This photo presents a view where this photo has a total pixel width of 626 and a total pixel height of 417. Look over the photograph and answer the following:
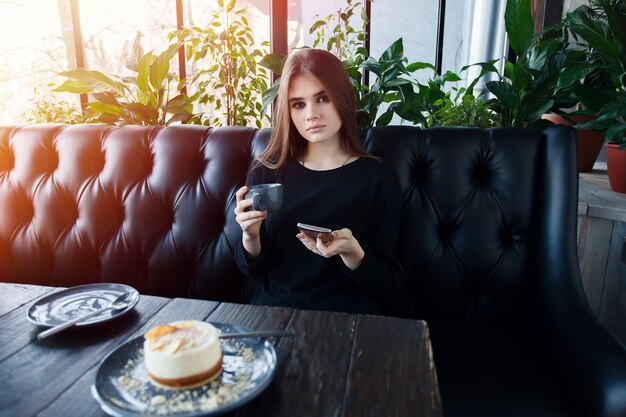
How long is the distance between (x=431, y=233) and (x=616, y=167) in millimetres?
895

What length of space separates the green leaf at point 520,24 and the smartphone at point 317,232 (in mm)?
1319

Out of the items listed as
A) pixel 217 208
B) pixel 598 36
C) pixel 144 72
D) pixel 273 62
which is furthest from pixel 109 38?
pixel 598 36

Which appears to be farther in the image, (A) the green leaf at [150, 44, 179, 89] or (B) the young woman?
(A) the green leaf at [150, 44, 179, 89]

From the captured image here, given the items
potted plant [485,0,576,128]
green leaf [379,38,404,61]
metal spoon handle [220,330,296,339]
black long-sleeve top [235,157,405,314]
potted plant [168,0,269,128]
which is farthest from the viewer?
potted plant [168,0,269,128]

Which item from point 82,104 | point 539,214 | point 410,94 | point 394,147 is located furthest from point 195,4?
point 539,214

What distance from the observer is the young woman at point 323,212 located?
1320mm

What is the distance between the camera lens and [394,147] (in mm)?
1532

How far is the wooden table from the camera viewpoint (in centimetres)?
64

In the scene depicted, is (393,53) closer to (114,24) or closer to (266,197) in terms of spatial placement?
(266,197)

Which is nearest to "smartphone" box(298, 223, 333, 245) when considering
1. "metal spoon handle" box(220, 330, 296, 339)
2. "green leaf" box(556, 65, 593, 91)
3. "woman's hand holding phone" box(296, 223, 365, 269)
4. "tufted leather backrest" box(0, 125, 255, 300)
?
"woman's hand holding phone" box(296, 223, 365, 269)

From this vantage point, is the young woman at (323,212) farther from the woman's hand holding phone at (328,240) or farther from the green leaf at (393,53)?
the green leaf at (393,53)

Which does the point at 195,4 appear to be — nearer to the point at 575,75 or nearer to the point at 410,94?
the point at 410,94

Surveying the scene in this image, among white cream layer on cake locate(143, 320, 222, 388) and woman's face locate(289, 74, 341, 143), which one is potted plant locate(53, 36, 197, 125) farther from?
white cream layer on cake locate(143, 320, 222, 388)

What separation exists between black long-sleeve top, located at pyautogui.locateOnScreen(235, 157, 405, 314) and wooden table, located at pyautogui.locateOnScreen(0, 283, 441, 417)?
40 cm
